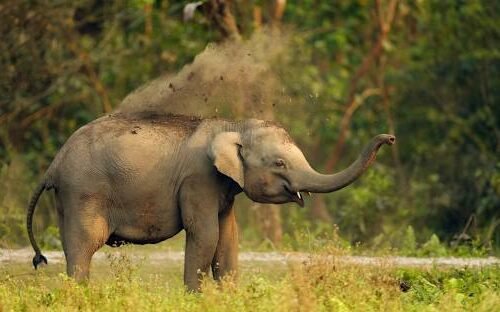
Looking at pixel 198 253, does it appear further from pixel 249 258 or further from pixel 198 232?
pixel 249 258

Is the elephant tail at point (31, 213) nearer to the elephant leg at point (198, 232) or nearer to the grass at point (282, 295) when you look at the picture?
the grass at point (282, 295)

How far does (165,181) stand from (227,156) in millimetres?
642

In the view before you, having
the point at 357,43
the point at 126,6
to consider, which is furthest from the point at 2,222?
the point at 357,43

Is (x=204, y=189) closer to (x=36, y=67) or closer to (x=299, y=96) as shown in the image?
(x=299, y=96)

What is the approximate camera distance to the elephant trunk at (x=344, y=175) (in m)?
12.0

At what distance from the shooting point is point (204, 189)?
12703 millimetres

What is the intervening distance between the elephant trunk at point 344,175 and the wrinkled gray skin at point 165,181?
0.02m

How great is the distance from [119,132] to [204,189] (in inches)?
35.9

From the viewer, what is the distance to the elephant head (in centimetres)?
1253

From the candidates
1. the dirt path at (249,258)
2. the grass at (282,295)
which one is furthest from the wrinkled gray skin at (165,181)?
the dirt path at (249,258)

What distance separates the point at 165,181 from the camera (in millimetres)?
12812

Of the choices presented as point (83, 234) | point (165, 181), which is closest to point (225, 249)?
point (165, 181)

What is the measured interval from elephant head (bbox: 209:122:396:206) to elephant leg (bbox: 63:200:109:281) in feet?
3.69

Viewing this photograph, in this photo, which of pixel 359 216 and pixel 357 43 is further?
pixel 357 43
